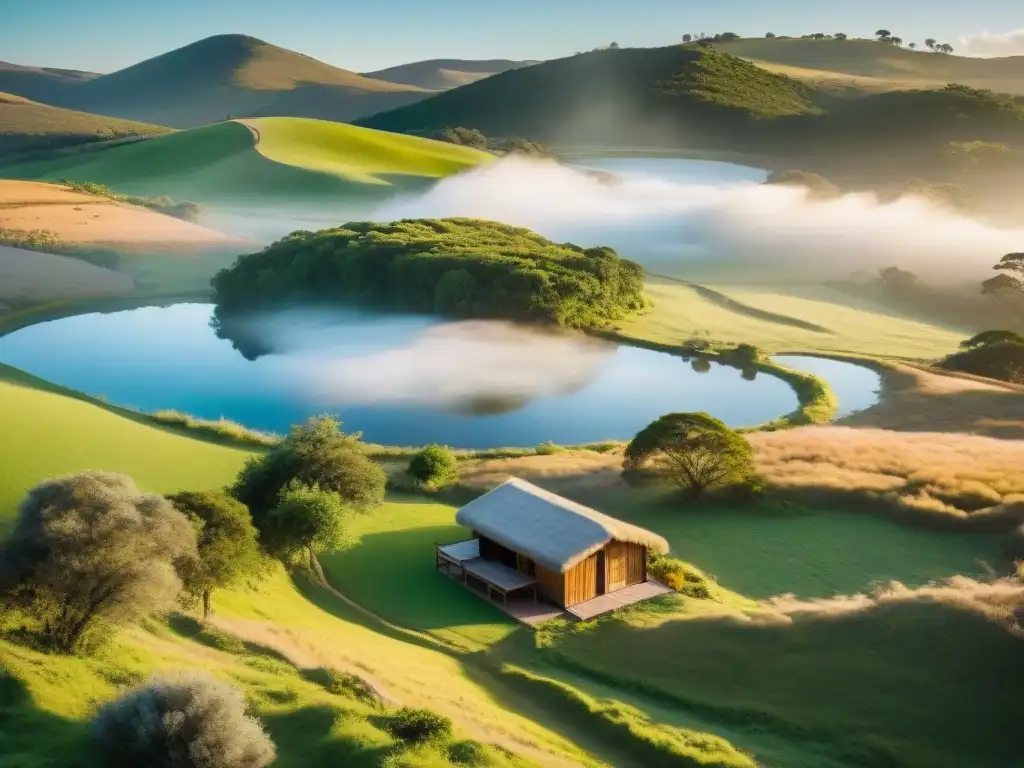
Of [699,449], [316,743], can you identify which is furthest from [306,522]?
[699,449]

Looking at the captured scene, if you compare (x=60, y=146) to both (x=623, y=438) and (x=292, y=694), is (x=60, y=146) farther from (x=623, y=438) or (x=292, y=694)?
(x=292, y=694)

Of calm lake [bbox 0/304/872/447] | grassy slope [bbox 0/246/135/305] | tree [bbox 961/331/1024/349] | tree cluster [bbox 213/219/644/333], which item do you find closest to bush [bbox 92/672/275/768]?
calm lake [bbox 0/304/872/447]

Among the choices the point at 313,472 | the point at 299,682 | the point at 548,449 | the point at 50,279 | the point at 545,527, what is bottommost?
the point at 548,449

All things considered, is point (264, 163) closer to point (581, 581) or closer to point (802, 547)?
point (802, 547)

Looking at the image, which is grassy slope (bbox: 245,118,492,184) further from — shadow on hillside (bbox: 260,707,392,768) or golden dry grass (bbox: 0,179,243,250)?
shadow on hillside (bbox: 260,707,392,768)

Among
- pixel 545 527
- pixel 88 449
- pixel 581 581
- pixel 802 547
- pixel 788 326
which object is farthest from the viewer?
pixel 788 326

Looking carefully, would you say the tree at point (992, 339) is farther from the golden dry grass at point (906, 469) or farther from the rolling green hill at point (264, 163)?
the rolling green hill at point (264, 163)
